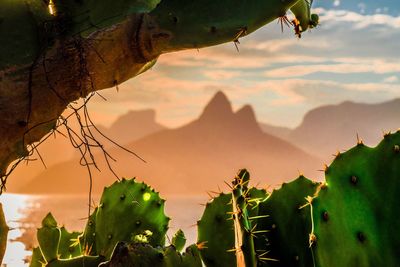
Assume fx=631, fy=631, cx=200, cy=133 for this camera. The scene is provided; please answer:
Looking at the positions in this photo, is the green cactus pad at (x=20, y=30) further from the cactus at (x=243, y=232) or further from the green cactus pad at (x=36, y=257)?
the green cactus pad at (x=36, y=257)

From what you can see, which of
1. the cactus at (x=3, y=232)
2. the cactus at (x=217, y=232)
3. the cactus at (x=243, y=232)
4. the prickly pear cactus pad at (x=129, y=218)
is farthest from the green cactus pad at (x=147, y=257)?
the prickly pear cactus pad at (x=129, y=218)

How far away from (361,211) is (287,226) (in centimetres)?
28

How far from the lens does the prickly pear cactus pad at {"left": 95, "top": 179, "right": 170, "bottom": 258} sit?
2346 millimetres

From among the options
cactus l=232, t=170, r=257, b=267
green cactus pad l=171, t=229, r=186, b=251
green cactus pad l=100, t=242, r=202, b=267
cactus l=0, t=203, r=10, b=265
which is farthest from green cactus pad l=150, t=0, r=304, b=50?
green cactus pad l=171, t=229, r=186, b=251

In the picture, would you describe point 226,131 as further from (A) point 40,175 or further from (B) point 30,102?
(B) point 30,102

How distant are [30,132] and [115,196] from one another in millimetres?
713

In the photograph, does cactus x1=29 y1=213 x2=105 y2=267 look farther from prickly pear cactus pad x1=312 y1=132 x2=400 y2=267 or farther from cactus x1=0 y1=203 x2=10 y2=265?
prickly pear cactus pad x1=312 y1=132 x2=400 y2=267

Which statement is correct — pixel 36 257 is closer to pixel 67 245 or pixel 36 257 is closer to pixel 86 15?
pixel 67 245

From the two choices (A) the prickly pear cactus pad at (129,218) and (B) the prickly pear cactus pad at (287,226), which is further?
(A) the prickly pear cactus pad at (129,218)

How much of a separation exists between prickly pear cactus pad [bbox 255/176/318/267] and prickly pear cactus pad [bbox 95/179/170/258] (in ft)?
2.39

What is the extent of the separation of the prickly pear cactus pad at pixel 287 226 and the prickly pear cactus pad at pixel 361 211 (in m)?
0.17

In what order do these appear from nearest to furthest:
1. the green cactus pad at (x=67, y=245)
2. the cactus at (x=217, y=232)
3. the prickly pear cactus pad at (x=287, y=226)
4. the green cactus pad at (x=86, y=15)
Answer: the prickly pear cactus pad at (x=287, y=226) < the green cactus pad at (x=86, y=15) < the cactus at (x=217, y=232) < the green cactus pad at (x=67, y=245)

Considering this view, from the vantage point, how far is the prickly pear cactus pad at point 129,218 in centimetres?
235

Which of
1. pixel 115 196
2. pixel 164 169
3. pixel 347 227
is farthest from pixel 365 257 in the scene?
pixel 164 169
